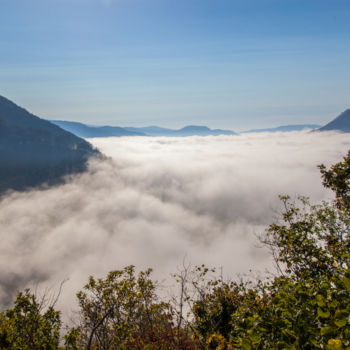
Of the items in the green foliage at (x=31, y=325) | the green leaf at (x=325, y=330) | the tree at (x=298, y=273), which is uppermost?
the green leaf at (x=325, y=330)

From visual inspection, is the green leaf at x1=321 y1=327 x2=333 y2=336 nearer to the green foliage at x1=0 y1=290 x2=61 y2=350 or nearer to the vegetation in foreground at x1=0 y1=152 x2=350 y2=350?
the vegetation in foreground at x1=0 y1=152 x2=350 y2=350

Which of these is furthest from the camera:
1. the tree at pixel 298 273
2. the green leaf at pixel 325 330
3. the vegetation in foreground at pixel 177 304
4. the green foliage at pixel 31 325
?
the green foliage at pixel 31 325

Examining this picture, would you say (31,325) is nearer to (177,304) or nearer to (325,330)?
(177,304)

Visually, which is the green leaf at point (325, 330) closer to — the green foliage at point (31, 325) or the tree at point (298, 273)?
the tree at point (298, 273)

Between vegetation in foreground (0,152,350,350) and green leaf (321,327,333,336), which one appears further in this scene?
vegetation in foreground (0,152,350,350)

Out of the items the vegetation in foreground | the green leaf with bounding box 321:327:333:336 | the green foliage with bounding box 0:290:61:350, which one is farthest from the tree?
the green foliage with bounding box 0:290:61:350

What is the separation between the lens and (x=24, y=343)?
14.8m

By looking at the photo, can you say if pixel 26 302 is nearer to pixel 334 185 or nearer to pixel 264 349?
pixel 264 349

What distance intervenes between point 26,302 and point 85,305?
17.1ft

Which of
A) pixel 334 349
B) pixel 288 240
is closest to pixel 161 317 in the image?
pixel 288 240

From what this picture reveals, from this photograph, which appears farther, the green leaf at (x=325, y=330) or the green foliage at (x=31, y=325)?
the green foliage at (x=31, y=325)

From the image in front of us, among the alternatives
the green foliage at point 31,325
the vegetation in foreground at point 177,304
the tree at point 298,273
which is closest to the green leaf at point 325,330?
the tree at point 298,273

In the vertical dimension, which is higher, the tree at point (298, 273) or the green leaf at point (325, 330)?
the green leaf at point (325, 330)

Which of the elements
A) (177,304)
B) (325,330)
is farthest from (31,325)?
(325,330)
